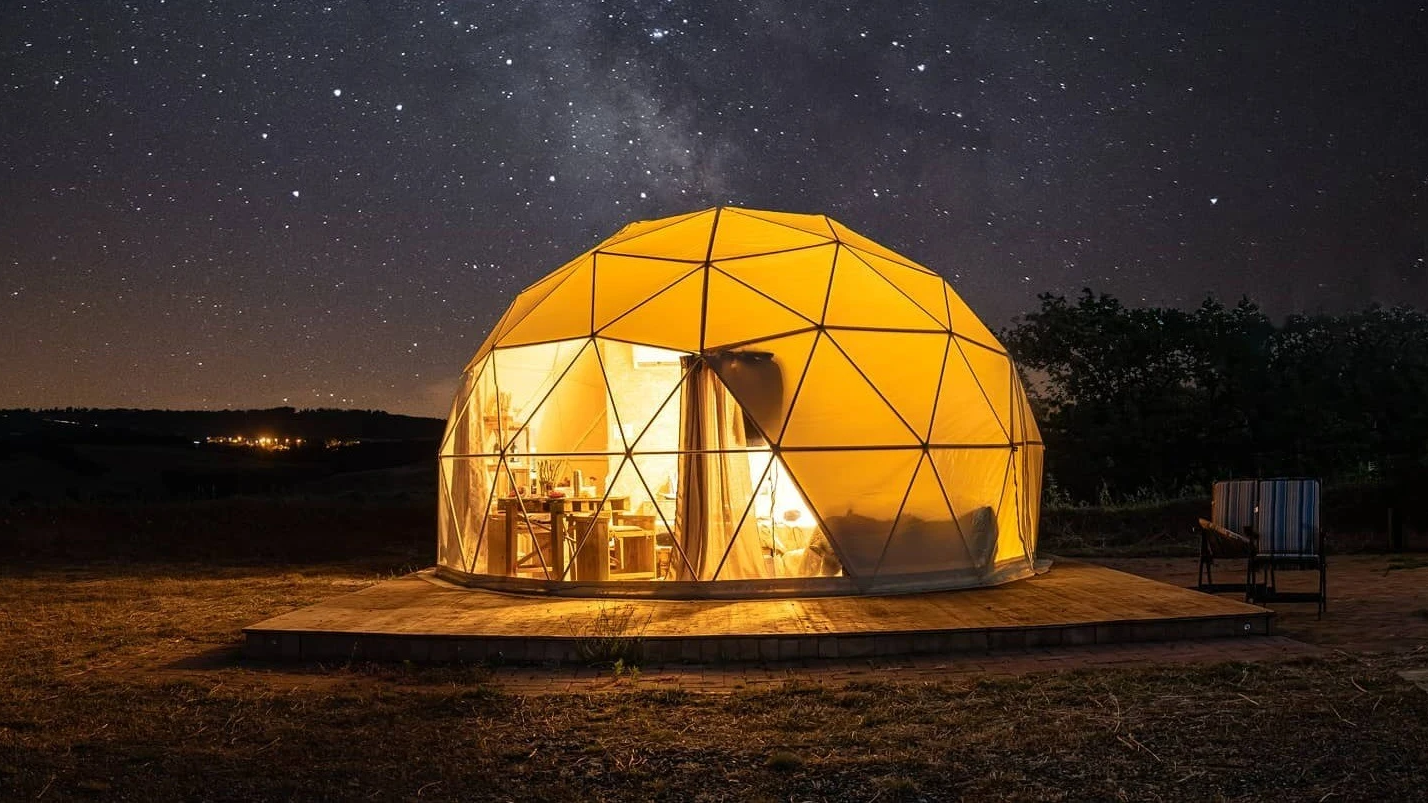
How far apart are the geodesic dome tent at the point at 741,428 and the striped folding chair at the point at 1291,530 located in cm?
236

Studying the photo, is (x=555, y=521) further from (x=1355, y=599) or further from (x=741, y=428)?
(x=1355, y=599)

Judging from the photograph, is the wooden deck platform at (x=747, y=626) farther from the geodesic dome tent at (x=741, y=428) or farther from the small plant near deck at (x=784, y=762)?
the small plant near deck at (x=784, y=762)

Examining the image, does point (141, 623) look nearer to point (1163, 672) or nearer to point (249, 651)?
point (249, 651)

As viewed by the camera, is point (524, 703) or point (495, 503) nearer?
point (524, 703)

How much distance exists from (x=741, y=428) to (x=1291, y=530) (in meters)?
4.46

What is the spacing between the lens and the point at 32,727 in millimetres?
6164

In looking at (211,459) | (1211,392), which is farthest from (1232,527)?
(211,459)

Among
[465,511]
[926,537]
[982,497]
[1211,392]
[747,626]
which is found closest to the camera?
[747,626]

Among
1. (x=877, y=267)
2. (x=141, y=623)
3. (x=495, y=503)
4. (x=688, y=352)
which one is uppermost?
(x=877, y=267)

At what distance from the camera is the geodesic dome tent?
10258mm

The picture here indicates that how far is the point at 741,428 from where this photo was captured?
34.0ft

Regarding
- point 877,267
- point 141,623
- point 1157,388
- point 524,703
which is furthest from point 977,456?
point 1157,388

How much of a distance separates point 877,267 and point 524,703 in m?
6.74

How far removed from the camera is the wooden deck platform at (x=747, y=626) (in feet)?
25.9
